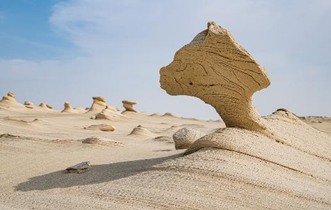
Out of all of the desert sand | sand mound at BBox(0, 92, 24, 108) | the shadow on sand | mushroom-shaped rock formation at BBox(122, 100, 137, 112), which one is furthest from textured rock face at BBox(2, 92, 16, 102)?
the shadow on sand

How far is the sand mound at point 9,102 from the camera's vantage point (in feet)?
82.4

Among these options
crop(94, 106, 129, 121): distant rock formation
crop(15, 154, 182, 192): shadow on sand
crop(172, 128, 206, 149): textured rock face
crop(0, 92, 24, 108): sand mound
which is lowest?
crop(15, 154, 182, 192): shadow on sand

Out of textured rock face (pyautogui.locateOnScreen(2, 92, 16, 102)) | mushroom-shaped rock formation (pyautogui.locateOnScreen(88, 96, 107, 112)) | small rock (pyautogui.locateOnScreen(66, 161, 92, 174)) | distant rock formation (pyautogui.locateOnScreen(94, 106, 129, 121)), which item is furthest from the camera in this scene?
textured rock face (pyautogui.locateOnScreen(2, 92, 16, 102))

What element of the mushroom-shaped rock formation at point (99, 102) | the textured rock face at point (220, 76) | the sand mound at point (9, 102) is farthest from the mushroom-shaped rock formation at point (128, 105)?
the textured rock face at point (220, 76)

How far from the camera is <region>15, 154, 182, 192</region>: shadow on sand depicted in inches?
152

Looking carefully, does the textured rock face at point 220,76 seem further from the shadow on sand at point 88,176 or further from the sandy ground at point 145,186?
the shadow on sand at point 88,176

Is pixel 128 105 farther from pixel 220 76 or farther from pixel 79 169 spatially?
pixel 220 76

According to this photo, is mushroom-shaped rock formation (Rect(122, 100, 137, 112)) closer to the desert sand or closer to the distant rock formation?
the distant rock formation

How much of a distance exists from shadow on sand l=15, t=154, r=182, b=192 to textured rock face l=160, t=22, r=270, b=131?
1.13m

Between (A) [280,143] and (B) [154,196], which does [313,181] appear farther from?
(B) [154,196]

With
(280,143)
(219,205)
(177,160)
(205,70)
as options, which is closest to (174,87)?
(205,70)

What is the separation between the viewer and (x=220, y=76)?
4070 mm

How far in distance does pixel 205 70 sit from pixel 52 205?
7.50 feet

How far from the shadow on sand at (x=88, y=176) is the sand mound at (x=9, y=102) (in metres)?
22.7
